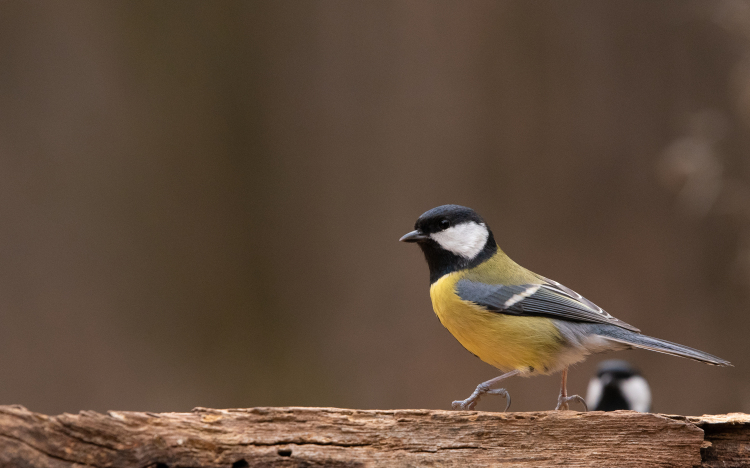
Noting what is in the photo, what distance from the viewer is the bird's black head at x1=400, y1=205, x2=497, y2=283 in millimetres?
1854

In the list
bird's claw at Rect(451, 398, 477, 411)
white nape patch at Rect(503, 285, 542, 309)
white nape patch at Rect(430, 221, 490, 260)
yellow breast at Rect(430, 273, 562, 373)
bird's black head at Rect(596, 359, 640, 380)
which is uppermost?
white nape patch at Rect(430, 221, 490, 260)

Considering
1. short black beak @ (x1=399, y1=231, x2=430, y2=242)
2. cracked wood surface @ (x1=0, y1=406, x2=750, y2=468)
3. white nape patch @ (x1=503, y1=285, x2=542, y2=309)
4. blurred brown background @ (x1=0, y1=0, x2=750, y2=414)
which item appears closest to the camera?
cracked wood surface @ (x1=0, y1=406, x2=750, y2=468)

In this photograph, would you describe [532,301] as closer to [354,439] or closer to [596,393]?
[354,439]

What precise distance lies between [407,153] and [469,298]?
2.21 m

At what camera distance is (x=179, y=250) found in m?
3.92

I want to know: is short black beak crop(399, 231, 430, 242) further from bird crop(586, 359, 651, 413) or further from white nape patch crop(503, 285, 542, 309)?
bird crop(586, 359, 651, 413)

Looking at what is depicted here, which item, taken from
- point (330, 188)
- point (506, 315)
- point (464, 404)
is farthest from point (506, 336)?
point (330, 188)

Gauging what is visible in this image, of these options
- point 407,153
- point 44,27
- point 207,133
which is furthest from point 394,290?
point 44,27

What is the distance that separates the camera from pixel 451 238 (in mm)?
1870

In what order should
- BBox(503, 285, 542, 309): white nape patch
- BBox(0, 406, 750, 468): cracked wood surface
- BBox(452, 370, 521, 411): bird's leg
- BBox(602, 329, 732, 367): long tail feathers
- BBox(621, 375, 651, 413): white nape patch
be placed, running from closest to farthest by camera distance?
BBox(0, 406, 750, 468): cracked wood surface → BBox(602, 329, 732, 367): long tail feathers → BBox(452, 370, 521, 411): bird's leg → BBox(503, 285, 542, 309): white nape patch → BBox(621, 375, 651, 413): white nape patch

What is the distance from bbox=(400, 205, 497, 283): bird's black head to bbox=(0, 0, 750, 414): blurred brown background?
1.86 m

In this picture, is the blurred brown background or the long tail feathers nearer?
the long tail feathers

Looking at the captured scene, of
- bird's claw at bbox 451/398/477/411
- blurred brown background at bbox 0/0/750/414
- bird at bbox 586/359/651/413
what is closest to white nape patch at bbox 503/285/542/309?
bird's claw at bbox 451/398/477/411

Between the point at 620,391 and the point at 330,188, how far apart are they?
6.88ft
